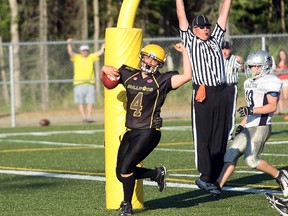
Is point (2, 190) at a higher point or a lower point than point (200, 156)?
lower

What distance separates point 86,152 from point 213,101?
20.3 ft

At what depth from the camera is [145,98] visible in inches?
380

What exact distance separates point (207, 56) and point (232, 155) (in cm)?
115

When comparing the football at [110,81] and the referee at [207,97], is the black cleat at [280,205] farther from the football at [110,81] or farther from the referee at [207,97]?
the football at [110,81]

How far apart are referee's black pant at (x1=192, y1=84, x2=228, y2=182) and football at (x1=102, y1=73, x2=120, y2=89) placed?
1389 mm

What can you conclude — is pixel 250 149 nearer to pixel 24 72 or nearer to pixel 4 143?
pixel 4 143

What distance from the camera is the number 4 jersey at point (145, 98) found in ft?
31.7

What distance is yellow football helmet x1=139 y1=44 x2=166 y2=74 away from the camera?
31.5ft

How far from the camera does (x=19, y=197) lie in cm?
1145

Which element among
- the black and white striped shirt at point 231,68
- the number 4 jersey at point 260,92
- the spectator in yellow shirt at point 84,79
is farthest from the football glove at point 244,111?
the spectator in yellow shirt at point 84,79

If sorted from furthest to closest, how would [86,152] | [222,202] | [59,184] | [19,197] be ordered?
[86,152] → [59,184] → [19,197] → [222,202]

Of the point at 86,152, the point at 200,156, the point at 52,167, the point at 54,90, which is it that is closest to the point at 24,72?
the point at 54,90

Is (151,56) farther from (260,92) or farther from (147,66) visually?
(260,92)

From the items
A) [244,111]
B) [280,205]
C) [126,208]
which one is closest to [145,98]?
[126,208]
